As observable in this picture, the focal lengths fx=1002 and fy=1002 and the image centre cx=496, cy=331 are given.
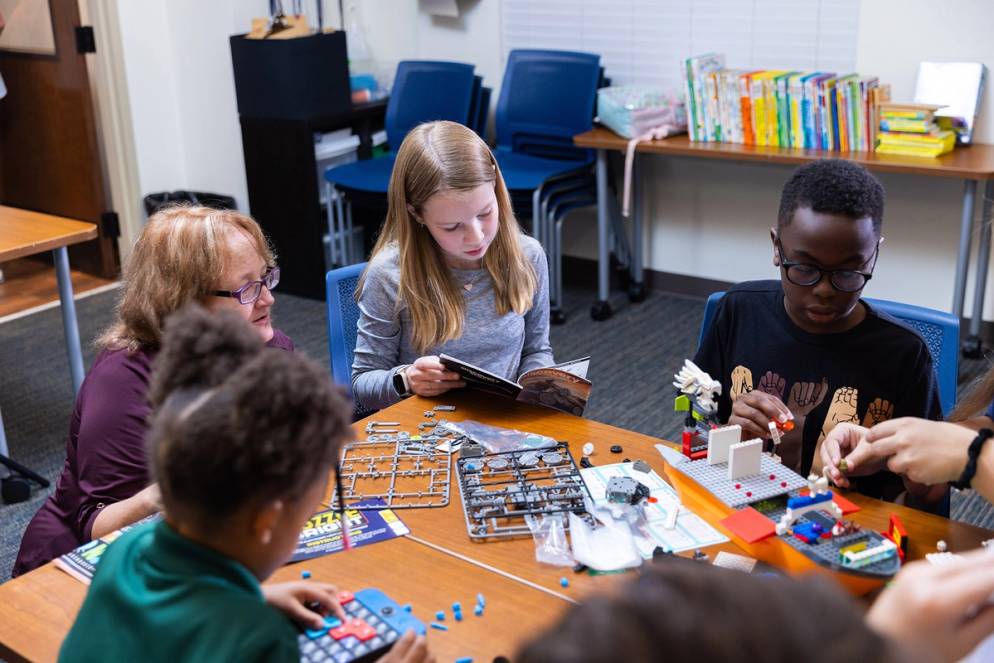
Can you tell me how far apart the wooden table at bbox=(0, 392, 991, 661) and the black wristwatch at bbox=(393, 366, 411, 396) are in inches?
17.1

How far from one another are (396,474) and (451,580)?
1.09 feet

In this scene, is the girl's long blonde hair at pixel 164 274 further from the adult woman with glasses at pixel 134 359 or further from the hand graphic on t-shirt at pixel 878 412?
the hand graphic on t-shirt at pixel 878 412

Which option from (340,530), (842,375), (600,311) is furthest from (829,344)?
(600,311)

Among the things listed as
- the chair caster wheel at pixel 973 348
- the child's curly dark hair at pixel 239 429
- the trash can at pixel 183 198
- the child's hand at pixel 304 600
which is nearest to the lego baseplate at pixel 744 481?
the child's hand at pixel 304 600

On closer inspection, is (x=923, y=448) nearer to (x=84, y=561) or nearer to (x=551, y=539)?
(x=551, y=539)

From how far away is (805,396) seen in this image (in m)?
1.83

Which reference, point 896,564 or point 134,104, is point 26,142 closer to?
point 134,104

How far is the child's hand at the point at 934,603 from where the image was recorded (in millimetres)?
863

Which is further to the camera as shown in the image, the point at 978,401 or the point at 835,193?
the point at 835,193

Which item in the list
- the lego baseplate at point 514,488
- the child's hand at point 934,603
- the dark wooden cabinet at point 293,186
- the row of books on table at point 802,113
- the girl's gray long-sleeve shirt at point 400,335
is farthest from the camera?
the dark wooden cabinet at point 293,186

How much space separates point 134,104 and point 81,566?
398 centimetres

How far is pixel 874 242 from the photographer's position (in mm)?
1754

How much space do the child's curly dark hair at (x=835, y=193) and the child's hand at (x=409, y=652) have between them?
1.04 meters

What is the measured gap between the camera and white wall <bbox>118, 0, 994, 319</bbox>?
3.81 m
